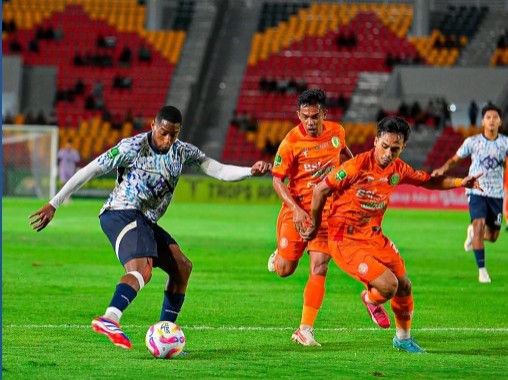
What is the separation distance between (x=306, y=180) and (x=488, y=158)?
6.04 metres

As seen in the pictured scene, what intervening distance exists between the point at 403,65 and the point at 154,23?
10729 mm

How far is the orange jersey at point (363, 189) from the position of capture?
905 centimetres

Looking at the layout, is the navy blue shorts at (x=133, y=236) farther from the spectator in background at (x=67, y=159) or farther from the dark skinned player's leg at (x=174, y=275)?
the spectator in background at (x=67, y=159)

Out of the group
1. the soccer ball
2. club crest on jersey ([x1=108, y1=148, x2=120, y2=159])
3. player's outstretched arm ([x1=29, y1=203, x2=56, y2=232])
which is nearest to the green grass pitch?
the soccer ball

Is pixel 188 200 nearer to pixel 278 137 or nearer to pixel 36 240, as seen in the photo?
pixel 278 137

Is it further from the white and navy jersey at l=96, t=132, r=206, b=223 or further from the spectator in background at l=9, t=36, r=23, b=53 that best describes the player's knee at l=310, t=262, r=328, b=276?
the spectator in background at l=9, t=36, r=23, b=53

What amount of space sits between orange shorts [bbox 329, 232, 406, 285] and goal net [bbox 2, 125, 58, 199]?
28.4 metres

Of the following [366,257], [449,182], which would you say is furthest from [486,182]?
[366,257]

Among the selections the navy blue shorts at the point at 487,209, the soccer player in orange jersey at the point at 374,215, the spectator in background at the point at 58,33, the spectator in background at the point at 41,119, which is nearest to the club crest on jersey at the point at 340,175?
the soccer player in orange jersey at the point at 374,215

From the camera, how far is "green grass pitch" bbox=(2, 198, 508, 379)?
821 centimetres

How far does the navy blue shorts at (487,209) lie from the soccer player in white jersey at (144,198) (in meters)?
7.01

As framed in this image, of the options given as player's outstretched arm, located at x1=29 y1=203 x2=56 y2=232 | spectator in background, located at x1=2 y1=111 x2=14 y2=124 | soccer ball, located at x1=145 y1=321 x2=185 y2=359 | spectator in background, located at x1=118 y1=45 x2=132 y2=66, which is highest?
player's outstretched arm, located at x1=29 y1=203 x2=56 y2=232

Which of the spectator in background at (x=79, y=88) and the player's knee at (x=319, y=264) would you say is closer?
the player's knee at (x=319, y=264)

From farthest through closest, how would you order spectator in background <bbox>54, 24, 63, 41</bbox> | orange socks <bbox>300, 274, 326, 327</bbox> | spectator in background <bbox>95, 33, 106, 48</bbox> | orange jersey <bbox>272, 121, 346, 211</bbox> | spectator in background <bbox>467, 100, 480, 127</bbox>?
spectator in background <bbox>54, 24, 63, 41</bbox>
spectator in background <bbox>95, 33, 106, 48</bbox>
spectator in background <bbox>467, 100, 480, 127</bbox>
orange jersey <bbox>272, 121, 346, 211</bbox>
orange socks <bbox>300, 274, 326, 327</bbox>
